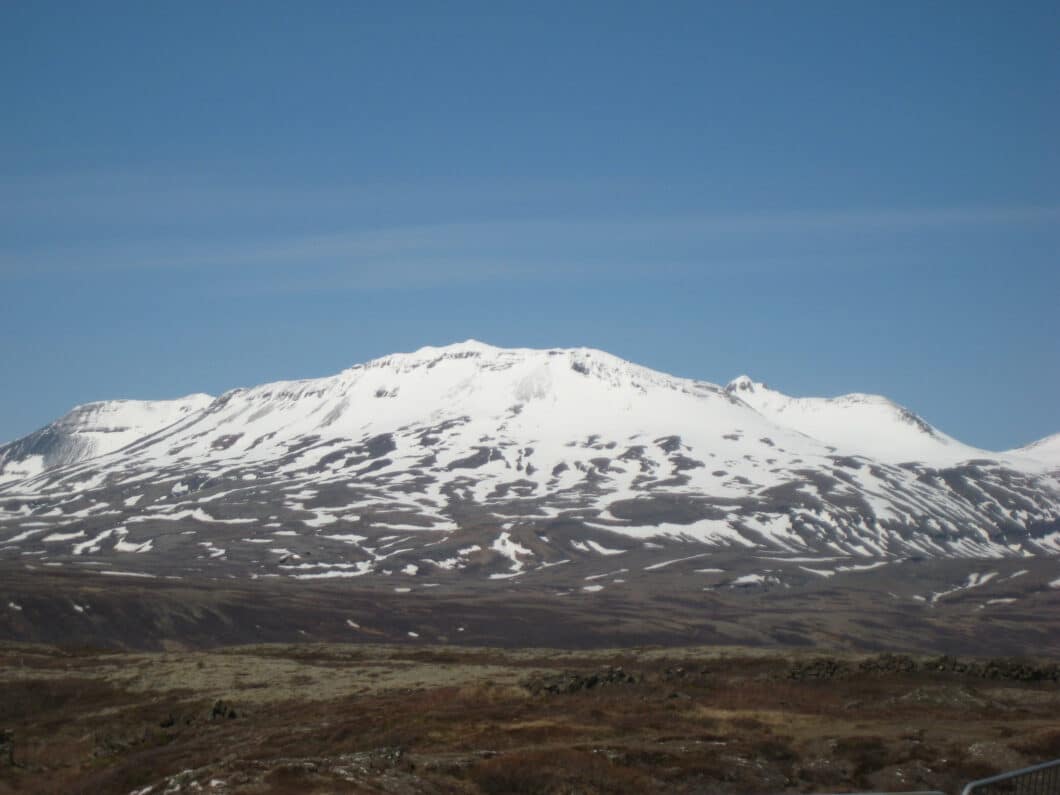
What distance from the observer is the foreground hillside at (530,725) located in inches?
1455

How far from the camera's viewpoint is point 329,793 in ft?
113

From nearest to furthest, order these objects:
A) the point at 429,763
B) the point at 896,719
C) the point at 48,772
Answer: the point at 429,763 < the point at 896,719 < the point at 48,772

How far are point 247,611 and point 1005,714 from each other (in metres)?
132

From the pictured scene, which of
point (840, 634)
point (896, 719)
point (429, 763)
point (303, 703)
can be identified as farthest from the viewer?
point (840, 634)

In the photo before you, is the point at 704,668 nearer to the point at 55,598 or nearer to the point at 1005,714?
the point at 1005,714

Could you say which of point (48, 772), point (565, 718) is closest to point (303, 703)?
point (48, 772)

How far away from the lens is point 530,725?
148 feet

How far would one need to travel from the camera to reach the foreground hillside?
36969mm

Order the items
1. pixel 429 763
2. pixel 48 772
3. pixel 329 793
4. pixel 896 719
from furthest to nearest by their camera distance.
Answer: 1. pixel 48 772
2. pixel 896 719
3. pixel 429 763
4. pixel 329 793

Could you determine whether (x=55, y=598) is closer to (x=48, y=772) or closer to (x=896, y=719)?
(x=48, y=772)

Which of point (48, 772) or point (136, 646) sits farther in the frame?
point (136, 646)

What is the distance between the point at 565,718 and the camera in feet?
155

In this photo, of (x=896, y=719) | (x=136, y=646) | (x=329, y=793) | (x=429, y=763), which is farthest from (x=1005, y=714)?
(x=136, y=646)

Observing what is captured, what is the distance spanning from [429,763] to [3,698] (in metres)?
39.0
